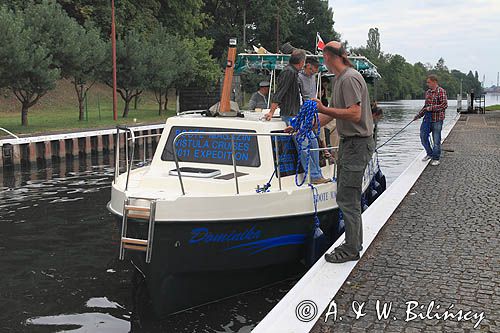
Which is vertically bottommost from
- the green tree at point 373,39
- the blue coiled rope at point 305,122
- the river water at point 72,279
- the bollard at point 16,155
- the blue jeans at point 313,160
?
the river water at point 72,279

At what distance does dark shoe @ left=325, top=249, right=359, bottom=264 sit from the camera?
19.7 ft

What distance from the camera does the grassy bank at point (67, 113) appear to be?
26.5 metres

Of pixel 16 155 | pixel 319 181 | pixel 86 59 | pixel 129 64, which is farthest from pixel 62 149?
pixel 319 181

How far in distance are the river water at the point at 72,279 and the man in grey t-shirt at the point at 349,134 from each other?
1566 millimetres

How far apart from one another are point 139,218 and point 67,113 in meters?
34.3

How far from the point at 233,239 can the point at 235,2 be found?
57.8 m

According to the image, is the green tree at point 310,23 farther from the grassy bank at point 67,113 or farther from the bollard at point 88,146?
the bollard at point 88,146

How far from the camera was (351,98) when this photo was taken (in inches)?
221

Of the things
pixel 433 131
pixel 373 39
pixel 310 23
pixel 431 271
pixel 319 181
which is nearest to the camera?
pixel 431 271

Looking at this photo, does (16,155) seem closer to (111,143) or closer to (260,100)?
(111,143)

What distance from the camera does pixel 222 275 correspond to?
676 cm

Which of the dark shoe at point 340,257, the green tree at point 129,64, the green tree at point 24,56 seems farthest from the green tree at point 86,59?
the dark shoe at point 340,257

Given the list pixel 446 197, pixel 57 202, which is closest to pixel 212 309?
pixel 446 197

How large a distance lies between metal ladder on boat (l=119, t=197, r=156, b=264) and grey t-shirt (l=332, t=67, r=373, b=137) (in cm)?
215
